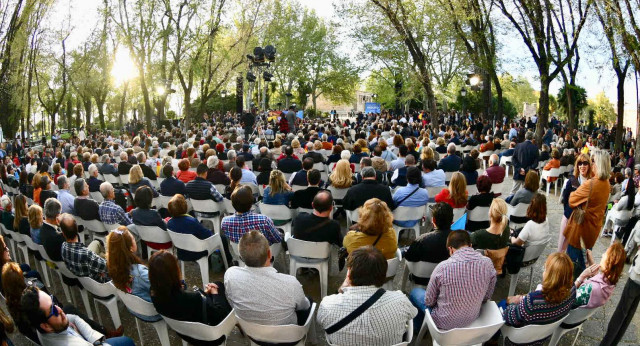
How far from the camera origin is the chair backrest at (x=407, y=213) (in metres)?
5.37

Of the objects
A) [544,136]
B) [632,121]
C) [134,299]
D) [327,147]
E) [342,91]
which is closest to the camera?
[134,299]

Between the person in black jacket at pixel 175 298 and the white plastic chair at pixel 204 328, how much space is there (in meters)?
0.05

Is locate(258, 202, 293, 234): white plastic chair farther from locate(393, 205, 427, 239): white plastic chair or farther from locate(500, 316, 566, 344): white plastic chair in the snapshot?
locate(500, 316, 566, 344): white plastic chair

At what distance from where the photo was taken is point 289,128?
18.6m

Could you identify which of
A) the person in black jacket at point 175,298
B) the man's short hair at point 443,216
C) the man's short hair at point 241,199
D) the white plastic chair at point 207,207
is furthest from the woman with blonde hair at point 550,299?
the white plastic chair at point 207,207

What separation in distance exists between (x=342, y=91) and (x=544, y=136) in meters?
32.8

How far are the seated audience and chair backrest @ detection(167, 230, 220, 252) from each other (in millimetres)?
2208

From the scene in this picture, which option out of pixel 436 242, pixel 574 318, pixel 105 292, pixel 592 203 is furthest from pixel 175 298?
pixel 592 203

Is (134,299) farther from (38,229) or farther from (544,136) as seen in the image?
(544,136)

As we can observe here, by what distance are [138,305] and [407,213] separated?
3.22 m

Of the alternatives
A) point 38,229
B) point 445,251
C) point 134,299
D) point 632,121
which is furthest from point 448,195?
point 632,121

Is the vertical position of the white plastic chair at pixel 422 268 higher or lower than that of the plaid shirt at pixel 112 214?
lower

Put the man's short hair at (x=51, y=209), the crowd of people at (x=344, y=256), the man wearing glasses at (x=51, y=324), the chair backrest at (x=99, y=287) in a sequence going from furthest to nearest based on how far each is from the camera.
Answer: the man's short hair at (x=51, y=209)
the chair backrest at (x=99, y=287)
the crowd of people at (x=344, y=256)
the man wearing glasses at (x=51, y=324)

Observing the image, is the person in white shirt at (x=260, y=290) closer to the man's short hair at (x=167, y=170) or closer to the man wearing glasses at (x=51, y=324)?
the man wearing glasses at (x=51, y=324)
